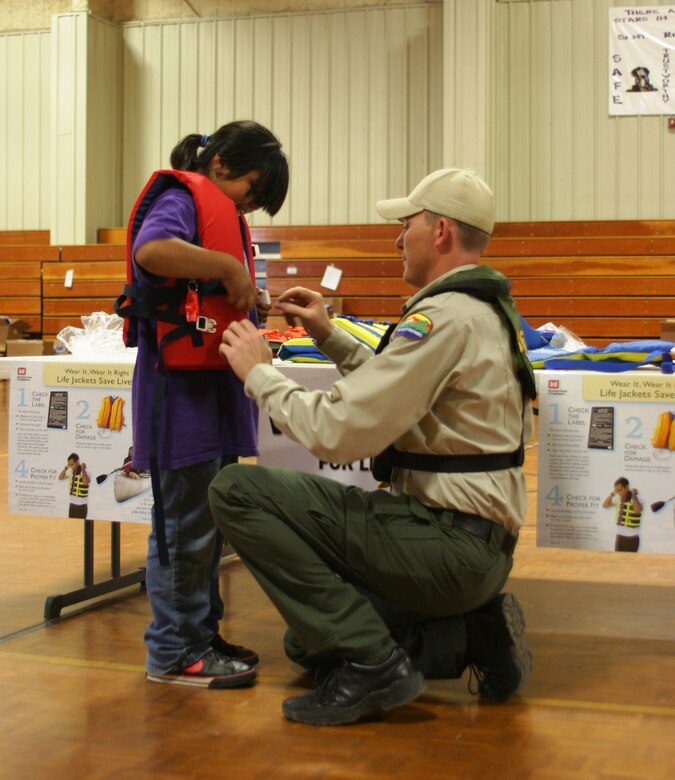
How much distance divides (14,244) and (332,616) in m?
11.4

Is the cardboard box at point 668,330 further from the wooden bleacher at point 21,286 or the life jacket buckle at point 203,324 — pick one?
the life jacket buckle at point 203,324

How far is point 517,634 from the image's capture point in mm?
2096

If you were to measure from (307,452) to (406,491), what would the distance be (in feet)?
3.19

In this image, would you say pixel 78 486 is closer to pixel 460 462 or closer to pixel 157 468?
pixel 157 468

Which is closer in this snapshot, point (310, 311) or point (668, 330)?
point (310, 311)

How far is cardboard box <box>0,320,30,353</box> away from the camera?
11.6 metres

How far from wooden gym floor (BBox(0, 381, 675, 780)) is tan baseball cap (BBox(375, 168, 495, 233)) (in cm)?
99

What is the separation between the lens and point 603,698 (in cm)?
214

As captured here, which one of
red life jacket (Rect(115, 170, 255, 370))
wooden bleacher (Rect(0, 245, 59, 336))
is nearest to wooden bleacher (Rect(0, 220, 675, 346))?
wooden bleacher (Rect(0, 245, 59, 336))

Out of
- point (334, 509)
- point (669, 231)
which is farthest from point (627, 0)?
point (334, 509)

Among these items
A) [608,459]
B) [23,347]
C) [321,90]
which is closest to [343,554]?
[608,459]

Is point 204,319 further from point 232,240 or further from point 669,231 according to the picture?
point 669,231

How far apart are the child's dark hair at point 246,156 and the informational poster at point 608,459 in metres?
0.80

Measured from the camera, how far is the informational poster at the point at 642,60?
10.6 m
